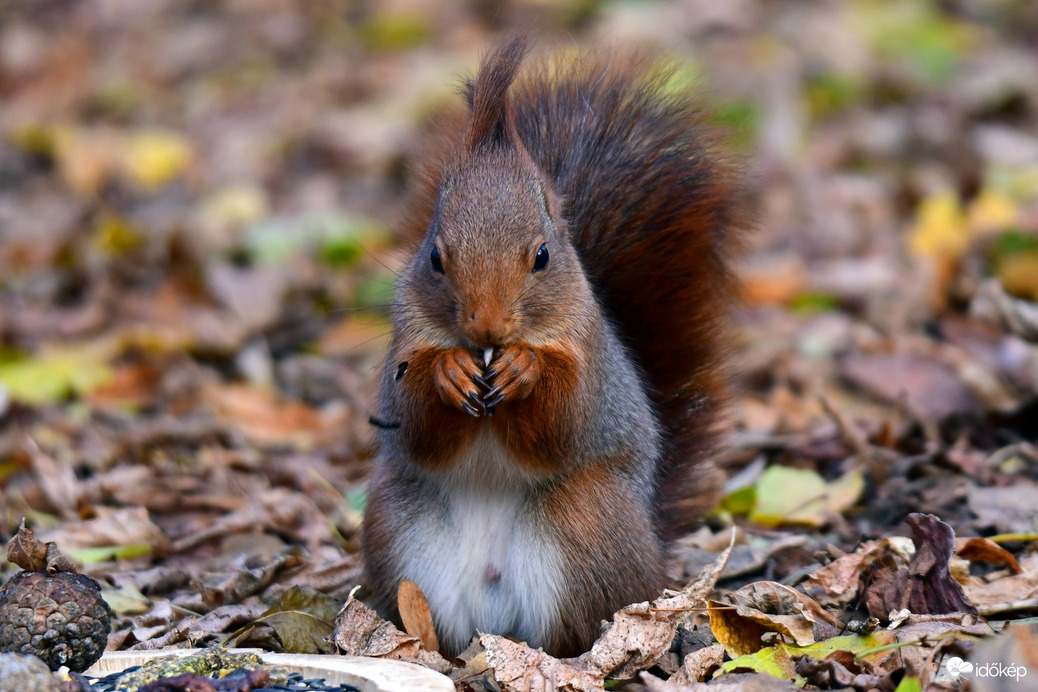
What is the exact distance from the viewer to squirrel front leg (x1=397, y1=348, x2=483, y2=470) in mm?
2166

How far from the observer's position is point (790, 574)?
2.65m

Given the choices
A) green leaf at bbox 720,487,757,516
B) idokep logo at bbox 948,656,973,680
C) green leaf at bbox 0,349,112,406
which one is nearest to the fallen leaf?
idokep logo at bbox 948,656,973,680

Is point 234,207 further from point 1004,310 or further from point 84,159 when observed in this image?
point 1004,310

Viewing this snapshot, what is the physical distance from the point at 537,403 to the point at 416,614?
0.48 metres

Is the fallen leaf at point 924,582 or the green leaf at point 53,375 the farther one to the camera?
the green leaf at point 53,375

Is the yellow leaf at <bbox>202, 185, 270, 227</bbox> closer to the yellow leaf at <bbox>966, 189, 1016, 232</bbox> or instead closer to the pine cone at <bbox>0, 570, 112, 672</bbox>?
the yellow leaf at <bbox>966, 189, 1016, 232</bbox>

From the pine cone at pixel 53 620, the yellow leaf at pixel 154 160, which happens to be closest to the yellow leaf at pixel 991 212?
the pine cone at pixel 53 620

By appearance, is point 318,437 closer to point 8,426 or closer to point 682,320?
point 8,426

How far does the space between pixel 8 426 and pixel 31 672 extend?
93.7 inches

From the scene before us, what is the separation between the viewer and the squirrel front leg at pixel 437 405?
2166 mm

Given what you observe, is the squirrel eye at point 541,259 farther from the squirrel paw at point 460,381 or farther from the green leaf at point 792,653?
the green leaf at point 792,653

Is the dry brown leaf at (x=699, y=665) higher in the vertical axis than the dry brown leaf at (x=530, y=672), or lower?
lower

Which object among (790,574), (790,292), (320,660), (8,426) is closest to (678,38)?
(790,292)

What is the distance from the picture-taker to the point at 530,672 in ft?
7.01
